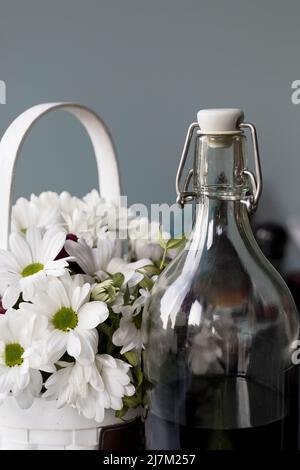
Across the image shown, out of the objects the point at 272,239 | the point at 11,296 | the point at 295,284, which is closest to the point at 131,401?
the point at 11,296

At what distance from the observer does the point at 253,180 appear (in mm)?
447

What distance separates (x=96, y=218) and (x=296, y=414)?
0.25m

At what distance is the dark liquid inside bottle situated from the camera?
17.7 inches

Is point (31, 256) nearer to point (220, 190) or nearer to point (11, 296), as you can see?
point (11, 296)

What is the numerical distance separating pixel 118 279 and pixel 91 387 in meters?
0.08

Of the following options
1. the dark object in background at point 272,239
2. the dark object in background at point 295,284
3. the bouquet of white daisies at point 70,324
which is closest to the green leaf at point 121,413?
the bouquet of white daisies at point 70,324

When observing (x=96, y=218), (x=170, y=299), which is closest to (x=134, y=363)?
(x=170, y=299)

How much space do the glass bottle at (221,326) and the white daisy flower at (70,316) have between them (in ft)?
0.13

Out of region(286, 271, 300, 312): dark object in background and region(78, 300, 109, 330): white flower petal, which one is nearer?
region(78, 300, 109, 330): white flower petal

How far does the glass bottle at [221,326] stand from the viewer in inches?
17.7

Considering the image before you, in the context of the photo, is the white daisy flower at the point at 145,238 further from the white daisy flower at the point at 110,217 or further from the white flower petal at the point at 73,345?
the white flower petal at the point at 73,345

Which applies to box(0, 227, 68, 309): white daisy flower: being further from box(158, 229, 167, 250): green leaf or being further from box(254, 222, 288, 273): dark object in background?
box(254, 222, 288, 273): dark object in background

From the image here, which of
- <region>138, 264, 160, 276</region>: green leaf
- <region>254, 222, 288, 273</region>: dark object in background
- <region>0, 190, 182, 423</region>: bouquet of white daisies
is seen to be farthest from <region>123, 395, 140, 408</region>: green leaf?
<region>254, 222, 288, 273</region>: dark object in background

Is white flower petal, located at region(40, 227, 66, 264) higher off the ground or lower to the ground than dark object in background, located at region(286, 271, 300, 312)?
higher
